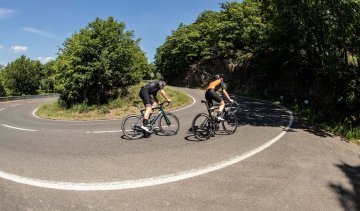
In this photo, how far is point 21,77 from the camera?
77188 mm

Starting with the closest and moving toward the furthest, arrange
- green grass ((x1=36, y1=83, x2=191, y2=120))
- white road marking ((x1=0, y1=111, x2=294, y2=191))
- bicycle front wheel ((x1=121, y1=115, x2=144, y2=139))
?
white road marking ((x1=0, y1=111, x2=294, y2=191)) → bicycle front wheel ((x1=121, y1=115, x2=144, y2=139)) → green grass ((x1=36, y1=83, x2=191, y2=120))

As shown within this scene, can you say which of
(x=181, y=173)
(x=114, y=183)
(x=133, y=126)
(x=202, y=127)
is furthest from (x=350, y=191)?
(x=133, y=126)

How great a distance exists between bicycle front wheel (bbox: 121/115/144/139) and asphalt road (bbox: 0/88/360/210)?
1.15 feet

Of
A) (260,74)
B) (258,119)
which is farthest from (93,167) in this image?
(260,74)

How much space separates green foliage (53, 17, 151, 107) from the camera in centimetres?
A: 2105

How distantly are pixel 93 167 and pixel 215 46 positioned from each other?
38.4m

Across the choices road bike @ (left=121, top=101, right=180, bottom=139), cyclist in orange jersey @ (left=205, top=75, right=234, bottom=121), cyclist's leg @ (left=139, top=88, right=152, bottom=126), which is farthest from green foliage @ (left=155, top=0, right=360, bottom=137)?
cyclist's leg @ (left=139, top=88, right=152, bottom=126)

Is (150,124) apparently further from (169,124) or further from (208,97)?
(208,97)

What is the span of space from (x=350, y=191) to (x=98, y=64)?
18.0 metres

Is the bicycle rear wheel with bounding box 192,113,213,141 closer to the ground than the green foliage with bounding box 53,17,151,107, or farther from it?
closer to the ground

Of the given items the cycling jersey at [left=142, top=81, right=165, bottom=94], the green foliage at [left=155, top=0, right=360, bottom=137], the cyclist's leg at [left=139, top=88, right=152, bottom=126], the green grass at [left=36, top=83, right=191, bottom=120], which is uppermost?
the green foliage at [left=155, top=0, right=360, bottom=137]

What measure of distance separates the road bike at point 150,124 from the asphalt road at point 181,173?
1.13ft

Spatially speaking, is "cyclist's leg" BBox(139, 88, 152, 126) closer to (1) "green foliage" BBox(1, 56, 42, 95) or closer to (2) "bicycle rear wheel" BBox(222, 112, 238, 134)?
(2) "bicycle rear wheel" BBox(222, 112, 238, 134)

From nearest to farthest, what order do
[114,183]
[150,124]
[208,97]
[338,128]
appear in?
[114,183] < [150,124] < [208,97] < [338,128]
